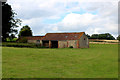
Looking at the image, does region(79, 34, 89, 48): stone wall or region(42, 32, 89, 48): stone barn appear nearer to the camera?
region(42, 32, 89, 48): stone barn

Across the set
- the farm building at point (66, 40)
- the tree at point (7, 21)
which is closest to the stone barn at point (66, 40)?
the farm building at point (66, 40)

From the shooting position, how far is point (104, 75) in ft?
23.2

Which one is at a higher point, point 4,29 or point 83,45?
point 4,29

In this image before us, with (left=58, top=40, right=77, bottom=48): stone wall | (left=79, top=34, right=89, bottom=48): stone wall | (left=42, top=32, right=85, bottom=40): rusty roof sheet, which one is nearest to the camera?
(left=58, top=40, right=77, bottom=48): stone wall

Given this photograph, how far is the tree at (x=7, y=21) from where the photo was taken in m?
52.8

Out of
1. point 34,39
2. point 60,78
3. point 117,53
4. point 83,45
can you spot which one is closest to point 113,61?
point 117,53

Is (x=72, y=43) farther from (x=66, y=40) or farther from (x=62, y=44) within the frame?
(x=62, y=44)

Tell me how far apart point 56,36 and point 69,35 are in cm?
534

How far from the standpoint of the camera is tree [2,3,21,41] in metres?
52.8

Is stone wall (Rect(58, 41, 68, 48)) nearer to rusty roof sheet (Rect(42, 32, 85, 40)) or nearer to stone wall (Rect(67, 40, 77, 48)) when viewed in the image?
stone wall (Rect(67, 40, 77, 48))

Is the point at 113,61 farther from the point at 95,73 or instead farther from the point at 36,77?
the point at 36,77

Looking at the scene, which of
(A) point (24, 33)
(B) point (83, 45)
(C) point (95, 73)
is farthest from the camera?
(A) point (24, 33)

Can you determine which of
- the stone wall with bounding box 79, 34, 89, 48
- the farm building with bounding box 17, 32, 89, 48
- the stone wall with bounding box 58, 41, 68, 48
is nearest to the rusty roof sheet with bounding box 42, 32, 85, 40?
the farm building with bounding box 17, 32, 89, 48

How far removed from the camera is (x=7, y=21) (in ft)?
190
